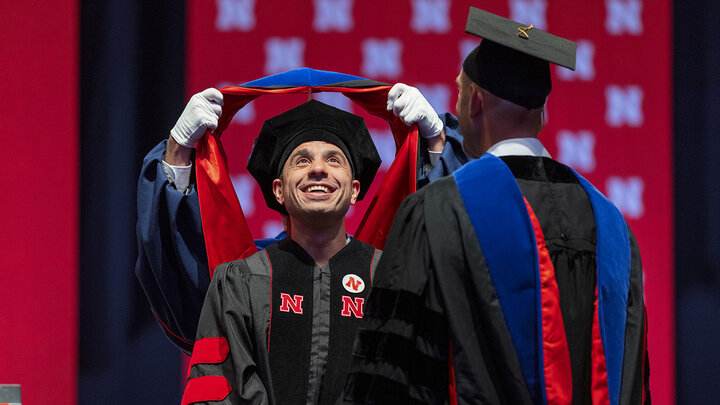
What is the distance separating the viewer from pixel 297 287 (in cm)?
263

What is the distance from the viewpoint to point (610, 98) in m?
4.31

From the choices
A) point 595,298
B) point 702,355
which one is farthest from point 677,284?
point 595,298

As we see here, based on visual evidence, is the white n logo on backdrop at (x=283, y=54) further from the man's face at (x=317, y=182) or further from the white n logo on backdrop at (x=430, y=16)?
the man's face at (x=317, y=182)

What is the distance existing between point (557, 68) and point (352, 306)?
2.23m

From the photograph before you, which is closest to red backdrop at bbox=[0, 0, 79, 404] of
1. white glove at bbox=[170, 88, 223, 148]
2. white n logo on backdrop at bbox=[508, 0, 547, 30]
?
white glove at bbox=[170, 88, 223, 148]

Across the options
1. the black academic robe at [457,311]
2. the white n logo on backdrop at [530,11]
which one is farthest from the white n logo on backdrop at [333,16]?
the black academic robe at [457,311]

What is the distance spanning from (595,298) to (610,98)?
8.62 ft

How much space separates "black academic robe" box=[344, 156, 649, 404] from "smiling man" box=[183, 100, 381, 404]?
0.65 meters

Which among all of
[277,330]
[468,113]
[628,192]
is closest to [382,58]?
[628,192]

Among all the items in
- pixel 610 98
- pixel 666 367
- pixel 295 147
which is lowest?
pixel 666 367

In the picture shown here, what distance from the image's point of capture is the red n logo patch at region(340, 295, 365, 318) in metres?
2.61

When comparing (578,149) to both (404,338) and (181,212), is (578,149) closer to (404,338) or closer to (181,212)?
(181,212)

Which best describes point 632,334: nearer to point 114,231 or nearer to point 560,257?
point 560,257

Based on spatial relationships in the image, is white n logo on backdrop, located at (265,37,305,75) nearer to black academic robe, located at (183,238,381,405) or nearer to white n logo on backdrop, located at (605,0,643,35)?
white n logo on backdrop, located at (605,0,643,35)
